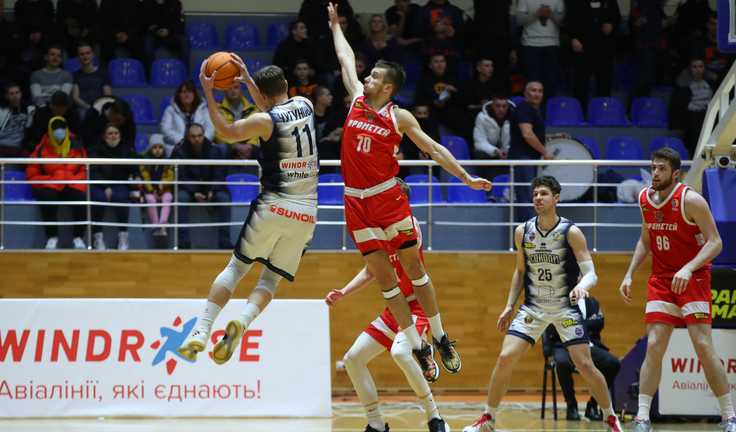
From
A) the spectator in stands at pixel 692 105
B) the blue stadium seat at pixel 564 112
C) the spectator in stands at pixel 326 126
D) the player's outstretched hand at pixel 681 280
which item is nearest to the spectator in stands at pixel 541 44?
the blue stadium seat at pixel 564 112

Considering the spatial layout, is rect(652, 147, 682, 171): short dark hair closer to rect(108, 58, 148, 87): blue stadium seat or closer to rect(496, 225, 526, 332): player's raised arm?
rect(496, 225, 526, 332): player's raised arm

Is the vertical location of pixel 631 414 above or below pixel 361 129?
below

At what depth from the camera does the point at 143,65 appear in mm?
17344

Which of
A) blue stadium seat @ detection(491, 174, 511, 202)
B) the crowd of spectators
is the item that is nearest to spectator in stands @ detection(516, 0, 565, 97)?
the crowd of spectators

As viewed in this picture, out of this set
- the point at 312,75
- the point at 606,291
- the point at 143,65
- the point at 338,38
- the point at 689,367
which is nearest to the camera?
the point at 338,38

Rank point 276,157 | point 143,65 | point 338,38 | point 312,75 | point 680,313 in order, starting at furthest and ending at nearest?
point 143,65 < point 312,75 < point 680,313 < point 338,38 < point 276,157

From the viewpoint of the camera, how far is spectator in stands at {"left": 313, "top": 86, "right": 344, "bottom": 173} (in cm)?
1518

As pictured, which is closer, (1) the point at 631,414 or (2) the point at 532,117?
(1) the point at 631,414

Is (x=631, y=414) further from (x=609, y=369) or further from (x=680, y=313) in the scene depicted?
(x=680, y=313)

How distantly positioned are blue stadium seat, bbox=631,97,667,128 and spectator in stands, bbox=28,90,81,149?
8.17 meters

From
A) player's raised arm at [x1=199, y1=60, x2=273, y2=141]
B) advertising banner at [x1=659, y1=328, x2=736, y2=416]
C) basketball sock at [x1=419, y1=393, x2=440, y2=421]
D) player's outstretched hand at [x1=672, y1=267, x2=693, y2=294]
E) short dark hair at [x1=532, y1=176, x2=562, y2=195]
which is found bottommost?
advertising banner at [x1=659, y1=328, x2=736, y2=416]

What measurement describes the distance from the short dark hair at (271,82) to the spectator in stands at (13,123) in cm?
793

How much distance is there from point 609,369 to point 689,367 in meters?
0.84

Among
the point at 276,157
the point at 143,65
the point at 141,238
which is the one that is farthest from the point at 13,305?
the point at 143,65
